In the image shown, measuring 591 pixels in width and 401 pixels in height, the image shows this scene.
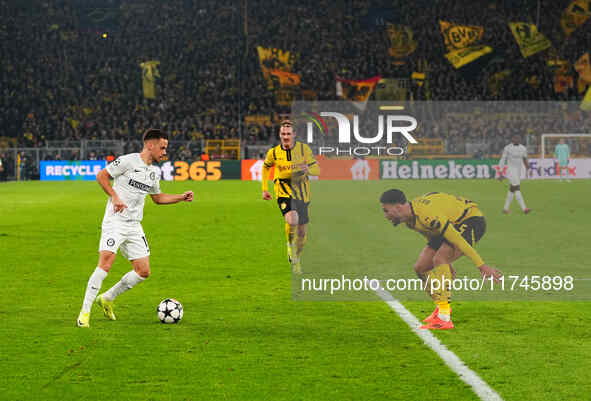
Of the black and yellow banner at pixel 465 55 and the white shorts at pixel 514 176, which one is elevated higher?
the black and yellow banner at pixel 465 55

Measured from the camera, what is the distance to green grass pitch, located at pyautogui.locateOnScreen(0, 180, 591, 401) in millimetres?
6078

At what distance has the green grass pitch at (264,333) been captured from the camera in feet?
19.9

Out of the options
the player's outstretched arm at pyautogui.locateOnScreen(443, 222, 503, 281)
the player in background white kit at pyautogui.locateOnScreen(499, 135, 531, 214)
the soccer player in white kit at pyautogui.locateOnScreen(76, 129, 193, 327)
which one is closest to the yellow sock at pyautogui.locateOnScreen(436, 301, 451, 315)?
the player's outstretched arm at pyautogui.locateOnScreen(443, 222, 503, 281)

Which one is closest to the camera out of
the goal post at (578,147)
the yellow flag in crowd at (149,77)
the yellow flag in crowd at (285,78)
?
the goal post at (578,147)

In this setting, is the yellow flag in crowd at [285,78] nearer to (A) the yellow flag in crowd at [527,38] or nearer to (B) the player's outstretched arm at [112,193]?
(A) the yellow flag in crowd at [527,38]

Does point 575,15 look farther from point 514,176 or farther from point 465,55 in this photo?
point 514,176

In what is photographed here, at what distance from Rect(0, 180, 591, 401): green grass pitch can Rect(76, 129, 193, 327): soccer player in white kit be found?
0.50 m

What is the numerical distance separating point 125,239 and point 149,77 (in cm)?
4362

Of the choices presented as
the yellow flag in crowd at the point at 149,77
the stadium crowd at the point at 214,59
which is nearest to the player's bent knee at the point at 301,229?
the stadium crowd at the point at 214,59

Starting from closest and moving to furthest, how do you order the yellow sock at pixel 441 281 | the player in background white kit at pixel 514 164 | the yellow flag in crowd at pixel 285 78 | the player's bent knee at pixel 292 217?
the yellow sock at pixel 441 281 → the player's bent knee at pixel 292 217 → the player in background white kit at pixel 514 164 → the yellow flag in crowd at pixel 285 78

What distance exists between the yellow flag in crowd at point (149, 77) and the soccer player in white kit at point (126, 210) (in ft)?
141

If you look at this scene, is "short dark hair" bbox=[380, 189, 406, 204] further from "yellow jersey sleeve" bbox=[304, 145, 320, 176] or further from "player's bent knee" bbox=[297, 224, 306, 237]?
"player's bent knee" bbox=[297, 224, 306, 237]

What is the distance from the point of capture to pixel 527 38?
51844 millimetres
